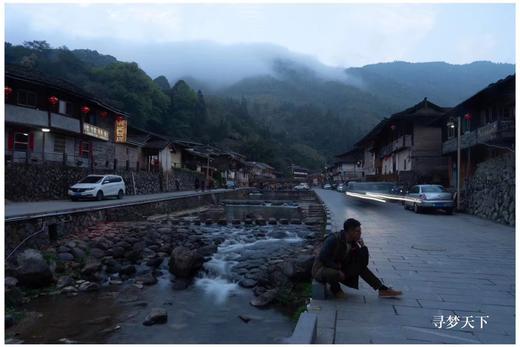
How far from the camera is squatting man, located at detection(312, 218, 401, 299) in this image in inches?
240

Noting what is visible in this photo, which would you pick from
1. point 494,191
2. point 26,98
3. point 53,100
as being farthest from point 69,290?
point 26,98

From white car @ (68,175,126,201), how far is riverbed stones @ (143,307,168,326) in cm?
1817

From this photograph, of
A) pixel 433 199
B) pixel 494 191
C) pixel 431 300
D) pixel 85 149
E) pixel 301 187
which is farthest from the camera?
pixel 301 187

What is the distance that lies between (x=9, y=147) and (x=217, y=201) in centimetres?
2296

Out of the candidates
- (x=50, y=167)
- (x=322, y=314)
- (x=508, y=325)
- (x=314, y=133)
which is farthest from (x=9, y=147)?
(x=314, y=133)

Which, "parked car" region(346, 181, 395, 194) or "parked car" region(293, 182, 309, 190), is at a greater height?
"parked car" region(346, 181, 395, 194)

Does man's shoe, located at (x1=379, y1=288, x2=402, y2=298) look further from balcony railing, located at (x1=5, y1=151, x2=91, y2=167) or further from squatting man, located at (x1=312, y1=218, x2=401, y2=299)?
balcony railing, located at (x1=5, y1=151, x2=91, y2=167)

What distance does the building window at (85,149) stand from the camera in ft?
113

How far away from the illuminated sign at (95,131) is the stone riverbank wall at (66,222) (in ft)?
32.8

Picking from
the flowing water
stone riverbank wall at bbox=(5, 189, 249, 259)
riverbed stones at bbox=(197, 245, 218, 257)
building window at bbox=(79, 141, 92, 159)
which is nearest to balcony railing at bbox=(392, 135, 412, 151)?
stone riverbank wall at bbox=(5, 189, 249, 259)

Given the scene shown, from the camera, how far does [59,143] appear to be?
3181cm

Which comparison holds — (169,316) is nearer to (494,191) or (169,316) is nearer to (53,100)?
(494,191)

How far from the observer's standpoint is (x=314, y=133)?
513 feet

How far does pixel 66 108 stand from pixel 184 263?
24978 mm
